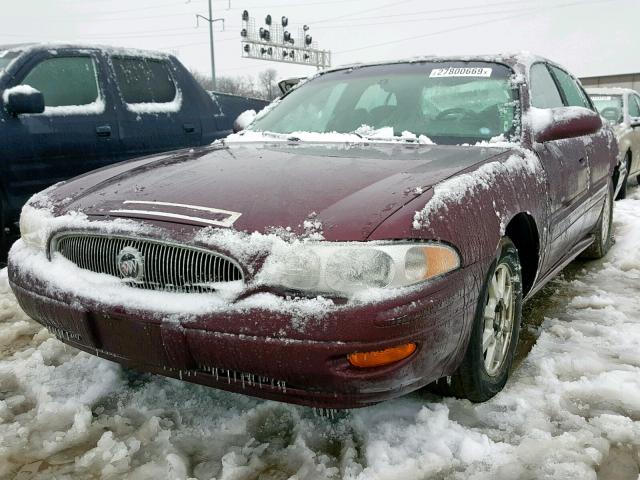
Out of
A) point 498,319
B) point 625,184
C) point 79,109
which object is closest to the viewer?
point 498,319

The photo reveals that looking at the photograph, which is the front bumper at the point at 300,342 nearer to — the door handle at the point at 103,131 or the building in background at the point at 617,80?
the door handle at the point at 103,131

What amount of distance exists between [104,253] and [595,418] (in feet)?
6.30

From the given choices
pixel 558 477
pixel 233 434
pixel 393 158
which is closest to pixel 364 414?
pixel 233 434

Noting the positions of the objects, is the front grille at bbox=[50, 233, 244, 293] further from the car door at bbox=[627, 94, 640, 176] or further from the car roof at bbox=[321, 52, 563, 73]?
the car door at bbox=[627, 94, 640, 176]

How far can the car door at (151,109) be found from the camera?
4930mm

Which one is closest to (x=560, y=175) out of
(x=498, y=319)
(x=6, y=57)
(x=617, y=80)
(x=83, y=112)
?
(x=498, y=319)

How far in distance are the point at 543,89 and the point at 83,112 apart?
11.0 feet

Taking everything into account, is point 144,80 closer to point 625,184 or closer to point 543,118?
point 543,118

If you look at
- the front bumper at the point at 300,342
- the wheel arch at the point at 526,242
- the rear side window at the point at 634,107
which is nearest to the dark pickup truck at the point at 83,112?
the front bumper at the point at 300,342

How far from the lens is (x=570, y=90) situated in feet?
13.7

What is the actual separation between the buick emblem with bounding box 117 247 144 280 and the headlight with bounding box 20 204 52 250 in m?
0.50

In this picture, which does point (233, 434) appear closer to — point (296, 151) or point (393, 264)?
point (393, 264)

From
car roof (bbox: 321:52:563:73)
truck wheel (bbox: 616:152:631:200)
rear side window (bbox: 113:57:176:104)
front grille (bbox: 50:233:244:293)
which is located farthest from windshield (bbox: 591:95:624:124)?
front grille (bbox: 50:233:244:293)

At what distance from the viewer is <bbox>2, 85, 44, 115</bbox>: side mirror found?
4.07m
